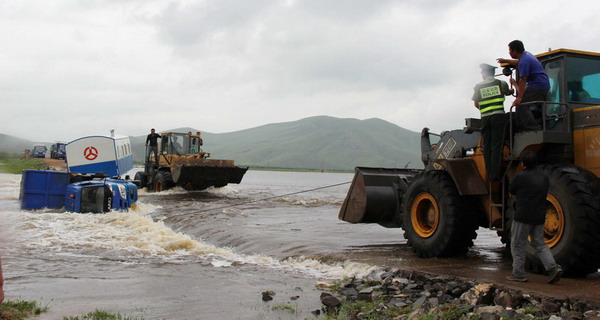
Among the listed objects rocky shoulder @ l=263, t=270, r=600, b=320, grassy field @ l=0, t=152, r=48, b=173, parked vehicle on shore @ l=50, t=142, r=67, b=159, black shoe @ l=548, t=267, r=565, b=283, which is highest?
parked vehicle on shore @ l=50, t=142, r=67, b=159

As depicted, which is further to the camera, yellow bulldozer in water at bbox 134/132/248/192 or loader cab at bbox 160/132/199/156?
loader cab at bbox 160/132/199/156

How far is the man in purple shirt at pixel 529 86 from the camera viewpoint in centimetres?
686

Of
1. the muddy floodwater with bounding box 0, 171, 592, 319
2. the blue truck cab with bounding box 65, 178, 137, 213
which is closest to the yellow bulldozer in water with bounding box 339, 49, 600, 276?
the muddy floodwater with bounding box 0, 171, 592, 319

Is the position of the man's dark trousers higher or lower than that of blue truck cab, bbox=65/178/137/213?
higher

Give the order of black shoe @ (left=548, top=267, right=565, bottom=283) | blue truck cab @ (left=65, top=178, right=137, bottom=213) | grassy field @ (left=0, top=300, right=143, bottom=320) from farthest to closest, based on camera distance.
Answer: blue truck cab @ (left=65, top=178, right=137, bottom=213) < black shoe @ (left=548, top=267, right=565, bottom=283) < grassy field @ (left=0, top=300, right=143, bottom=320)

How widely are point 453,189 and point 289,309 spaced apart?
11.1ft

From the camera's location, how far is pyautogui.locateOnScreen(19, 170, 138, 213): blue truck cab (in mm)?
16448

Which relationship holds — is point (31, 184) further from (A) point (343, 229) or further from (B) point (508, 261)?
(B) point (508, 261)

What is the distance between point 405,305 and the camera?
602 centimetres

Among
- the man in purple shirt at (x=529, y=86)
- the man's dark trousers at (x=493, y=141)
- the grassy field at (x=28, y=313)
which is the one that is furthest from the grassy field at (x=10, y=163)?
the man's dark trousers at (x=493, y=141)

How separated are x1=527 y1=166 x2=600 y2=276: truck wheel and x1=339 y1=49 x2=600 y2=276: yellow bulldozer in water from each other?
0.03ft

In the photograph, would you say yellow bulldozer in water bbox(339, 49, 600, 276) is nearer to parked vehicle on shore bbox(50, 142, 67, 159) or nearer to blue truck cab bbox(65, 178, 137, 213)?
parked vehicle on shore bbox(50, 142, 67, 159)

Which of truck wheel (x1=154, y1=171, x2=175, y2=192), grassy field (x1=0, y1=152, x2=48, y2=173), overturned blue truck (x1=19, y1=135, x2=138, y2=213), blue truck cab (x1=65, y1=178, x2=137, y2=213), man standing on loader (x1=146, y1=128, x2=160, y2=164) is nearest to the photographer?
grassy field (x1=0, y1=152, x2=48, y2=173)

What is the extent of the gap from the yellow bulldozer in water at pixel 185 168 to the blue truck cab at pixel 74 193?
771cm
